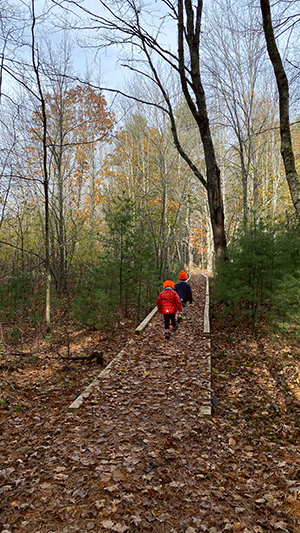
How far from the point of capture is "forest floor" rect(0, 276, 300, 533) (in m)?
3.03

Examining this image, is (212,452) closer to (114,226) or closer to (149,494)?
(149,494)

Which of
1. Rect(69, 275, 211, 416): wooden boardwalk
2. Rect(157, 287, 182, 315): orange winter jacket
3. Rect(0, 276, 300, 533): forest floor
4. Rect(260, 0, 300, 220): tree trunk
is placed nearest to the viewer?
Rect(0, 276, 300, 533): forest floor

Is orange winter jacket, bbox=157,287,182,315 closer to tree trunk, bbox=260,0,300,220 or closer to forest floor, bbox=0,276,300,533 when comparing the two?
forest floor, bbox=0,276,300,533

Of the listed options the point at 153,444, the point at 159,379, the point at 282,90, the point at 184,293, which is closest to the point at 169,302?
the point at 184,293

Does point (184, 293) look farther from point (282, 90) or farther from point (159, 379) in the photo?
point (282, 90)

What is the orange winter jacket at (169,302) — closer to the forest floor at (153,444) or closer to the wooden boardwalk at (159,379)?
the wooden boardwalk at (159,379)

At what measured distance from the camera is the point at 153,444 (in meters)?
4.12

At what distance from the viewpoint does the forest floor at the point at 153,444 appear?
119 inches

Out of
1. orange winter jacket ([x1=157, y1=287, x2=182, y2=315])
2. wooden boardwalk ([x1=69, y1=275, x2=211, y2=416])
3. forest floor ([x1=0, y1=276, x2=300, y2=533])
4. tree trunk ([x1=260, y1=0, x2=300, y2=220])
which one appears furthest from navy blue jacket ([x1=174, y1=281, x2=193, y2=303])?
tree trunk ([x1=260, y1=0, x2=300, y2=220])

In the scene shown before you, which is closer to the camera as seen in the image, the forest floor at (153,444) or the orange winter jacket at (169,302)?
the forest floor at (153,444)

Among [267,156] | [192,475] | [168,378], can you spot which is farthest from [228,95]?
[192,475]

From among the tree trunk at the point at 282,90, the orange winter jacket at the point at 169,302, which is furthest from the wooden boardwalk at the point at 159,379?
the tree trunk at the point at 282,90

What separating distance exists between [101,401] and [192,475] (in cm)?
219

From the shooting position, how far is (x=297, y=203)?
7613mm
